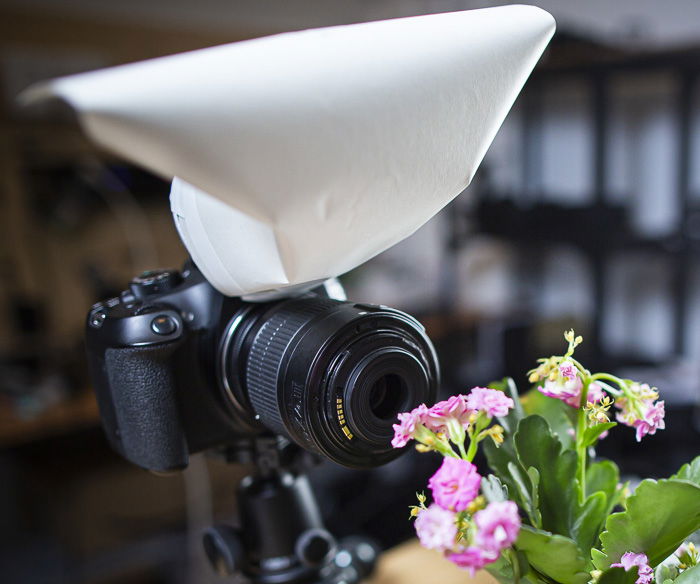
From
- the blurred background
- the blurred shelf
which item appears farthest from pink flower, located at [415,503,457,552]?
the blurred shelf

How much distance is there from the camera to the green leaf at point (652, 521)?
1.06 feet

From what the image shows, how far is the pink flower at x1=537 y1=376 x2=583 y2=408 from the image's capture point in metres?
0.37

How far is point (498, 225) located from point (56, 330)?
4.97 feet

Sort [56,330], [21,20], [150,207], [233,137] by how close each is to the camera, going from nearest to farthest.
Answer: [233,137], [21,20], [56,330], [150,207]

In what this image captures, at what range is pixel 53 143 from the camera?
216cm

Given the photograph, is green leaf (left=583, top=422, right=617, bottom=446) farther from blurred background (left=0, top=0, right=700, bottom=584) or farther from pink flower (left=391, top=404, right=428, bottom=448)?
blurred background (left=0, top=0, right=700, bottom=584)

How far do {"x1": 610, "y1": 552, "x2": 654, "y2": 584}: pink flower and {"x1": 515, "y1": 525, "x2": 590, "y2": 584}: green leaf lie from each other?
0.02m

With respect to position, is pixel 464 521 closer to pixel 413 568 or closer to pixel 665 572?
pixel 665 572

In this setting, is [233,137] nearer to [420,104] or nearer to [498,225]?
[420,104]

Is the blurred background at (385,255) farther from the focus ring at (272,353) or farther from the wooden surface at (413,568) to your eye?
the focus ring at (272,353)

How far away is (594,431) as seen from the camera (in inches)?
14.6

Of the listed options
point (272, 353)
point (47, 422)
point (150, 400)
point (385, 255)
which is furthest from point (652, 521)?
point (385, 255)

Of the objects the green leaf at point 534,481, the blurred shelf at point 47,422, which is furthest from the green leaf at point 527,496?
the blurred shelf at point 47,422

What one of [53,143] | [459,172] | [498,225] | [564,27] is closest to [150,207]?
[53,143]
